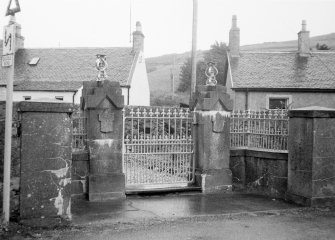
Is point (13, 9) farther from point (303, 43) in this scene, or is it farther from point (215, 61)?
point (215, 61)

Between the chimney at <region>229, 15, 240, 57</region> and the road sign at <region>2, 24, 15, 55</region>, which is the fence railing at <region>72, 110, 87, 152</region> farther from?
the chimney at <region>229, 15, 240, 57</region>

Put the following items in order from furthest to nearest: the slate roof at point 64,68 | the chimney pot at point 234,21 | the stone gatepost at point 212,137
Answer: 1. the slate roof at point 64,68
2. the chimney pot at point 234,21
3. the stone gatepost at point 212,137

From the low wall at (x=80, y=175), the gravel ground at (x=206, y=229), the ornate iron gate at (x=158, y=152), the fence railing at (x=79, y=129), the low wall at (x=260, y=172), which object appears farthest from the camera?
the low wall at (x=260, y=172)

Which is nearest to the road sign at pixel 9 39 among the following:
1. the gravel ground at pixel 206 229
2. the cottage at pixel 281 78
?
the gravel ground at pixel 206 229

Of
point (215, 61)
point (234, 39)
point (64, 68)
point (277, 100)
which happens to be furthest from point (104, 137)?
point (215, 61)

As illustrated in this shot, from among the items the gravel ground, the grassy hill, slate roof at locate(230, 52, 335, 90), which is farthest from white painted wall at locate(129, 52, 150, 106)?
the grassy hill

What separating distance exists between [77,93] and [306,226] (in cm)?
2634

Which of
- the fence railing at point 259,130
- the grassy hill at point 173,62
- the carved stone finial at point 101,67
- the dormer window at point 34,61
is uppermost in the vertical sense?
the grassy hill at point 173,62

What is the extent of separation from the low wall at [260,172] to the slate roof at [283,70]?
60.5 ft

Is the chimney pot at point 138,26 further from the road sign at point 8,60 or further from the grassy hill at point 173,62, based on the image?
the grassy hill at point 173,62

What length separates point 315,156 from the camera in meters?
8.47

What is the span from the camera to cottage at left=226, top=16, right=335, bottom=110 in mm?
28188

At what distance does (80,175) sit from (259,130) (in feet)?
14.4

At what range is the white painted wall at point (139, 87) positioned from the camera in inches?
1294
